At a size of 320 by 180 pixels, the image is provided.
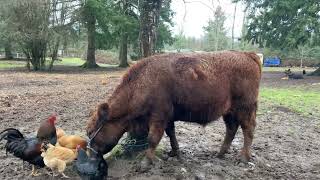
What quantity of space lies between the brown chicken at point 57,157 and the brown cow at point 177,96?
35 cm

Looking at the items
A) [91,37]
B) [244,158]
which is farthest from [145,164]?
[91,37]

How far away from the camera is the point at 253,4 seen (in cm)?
3209

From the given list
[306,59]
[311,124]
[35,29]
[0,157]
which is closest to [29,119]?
[0,157]

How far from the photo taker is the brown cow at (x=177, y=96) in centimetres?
562

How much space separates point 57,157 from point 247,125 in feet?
9.96

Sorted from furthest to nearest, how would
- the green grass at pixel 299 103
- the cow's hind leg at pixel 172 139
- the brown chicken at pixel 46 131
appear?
the green grass at pixel 299 103 < the cow's hind leg at pixel 172 139 < the brown chicken at pixel 46 131

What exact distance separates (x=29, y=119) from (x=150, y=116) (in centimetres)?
489

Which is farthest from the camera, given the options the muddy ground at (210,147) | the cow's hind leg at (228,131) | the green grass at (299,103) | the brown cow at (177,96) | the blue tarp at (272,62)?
the blue tarp at (272,62)

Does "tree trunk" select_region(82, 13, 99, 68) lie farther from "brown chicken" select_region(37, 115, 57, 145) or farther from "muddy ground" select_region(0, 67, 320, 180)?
"brown chicken" select_region(37, 115, 57, 145)

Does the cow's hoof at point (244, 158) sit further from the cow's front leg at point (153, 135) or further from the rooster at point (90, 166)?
the rooster at point (90, 166)

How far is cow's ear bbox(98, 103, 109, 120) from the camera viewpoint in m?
5.42

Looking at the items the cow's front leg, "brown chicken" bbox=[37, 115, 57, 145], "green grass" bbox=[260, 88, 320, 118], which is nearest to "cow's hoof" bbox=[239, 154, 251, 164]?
the cow's front leg

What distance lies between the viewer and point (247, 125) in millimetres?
6527

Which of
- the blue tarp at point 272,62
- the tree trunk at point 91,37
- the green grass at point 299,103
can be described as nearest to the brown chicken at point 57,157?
the green grass at point 299,103
